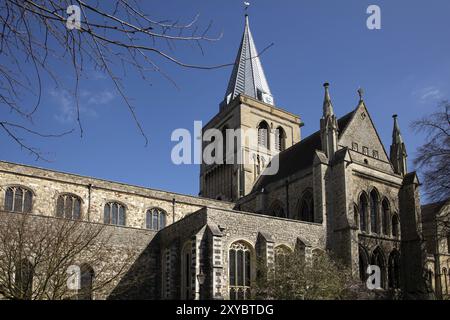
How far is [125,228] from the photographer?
2528 centimetres

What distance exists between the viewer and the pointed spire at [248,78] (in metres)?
43.0

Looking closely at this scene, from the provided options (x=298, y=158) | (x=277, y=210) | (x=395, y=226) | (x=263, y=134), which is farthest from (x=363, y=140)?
(x=263, y=134)

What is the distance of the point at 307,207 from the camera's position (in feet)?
95.6

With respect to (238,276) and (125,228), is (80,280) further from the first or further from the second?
Answer: (238,276)

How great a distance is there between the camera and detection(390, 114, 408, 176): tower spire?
32.3 meters

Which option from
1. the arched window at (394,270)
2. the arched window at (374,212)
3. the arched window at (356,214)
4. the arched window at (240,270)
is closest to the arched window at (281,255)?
the arched window at (240,270)

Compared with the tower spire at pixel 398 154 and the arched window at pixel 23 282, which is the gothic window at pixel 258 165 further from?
the arched window at pixel 23 282

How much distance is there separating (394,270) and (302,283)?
13045 millimetres

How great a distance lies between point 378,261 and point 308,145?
9.26m

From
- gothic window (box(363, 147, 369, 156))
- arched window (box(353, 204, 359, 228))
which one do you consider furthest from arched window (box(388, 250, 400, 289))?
gothic window (box(363, 147, 369, 156))

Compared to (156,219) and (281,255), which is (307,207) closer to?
(281,255)

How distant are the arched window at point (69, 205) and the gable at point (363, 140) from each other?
16.0 metres
